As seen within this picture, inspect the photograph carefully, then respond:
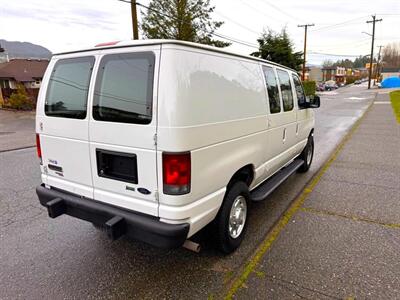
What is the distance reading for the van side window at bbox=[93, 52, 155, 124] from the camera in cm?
232

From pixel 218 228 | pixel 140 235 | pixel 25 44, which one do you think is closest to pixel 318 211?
pixel 218 228

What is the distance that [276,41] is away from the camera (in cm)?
3031

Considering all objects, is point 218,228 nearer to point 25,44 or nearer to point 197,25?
point 197,25

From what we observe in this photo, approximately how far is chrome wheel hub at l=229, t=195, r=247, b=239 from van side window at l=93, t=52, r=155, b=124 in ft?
4.82

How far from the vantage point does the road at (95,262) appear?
99.4 inches

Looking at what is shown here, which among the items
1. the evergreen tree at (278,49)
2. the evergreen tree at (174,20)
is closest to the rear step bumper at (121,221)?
the evergreen tree at (174,20)

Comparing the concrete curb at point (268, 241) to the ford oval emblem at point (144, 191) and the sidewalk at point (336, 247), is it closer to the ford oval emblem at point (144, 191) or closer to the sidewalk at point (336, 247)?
the sidewalk at point (336, 247)

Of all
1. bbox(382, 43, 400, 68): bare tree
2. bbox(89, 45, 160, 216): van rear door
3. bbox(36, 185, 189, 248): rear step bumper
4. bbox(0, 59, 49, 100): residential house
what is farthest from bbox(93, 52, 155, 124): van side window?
bbox(382, 43, 400, 68): bare tree

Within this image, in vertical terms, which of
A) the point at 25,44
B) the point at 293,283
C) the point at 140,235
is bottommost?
the point at 293,283

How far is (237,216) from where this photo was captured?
3209 mm

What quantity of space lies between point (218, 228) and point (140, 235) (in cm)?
85

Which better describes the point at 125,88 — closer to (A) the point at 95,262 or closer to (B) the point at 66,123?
(B) the point at 66,123

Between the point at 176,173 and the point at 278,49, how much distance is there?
31.0 meters

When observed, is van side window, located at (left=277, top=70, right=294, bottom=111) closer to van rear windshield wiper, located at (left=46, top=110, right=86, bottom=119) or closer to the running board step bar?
the running board step bar
